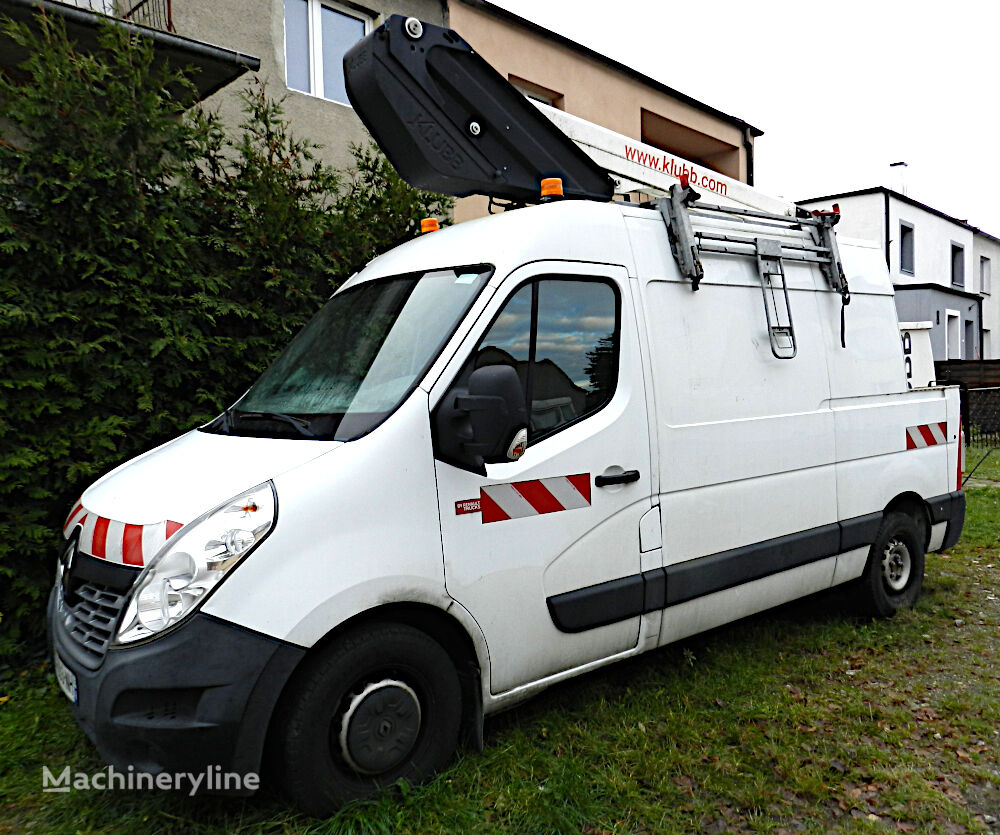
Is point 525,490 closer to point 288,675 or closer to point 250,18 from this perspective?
point 288,675

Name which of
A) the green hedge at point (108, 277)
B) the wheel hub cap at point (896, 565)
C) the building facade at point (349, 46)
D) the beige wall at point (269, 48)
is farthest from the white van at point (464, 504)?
the beige wall at point (269, 48)

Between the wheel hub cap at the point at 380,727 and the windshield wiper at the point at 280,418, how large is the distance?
1.01 m

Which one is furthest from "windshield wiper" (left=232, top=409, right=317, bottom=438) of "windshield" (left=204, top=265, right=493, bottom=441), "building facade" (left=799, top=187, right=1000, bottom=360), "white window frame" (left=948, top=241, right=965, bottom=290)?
"white window frame" (left=948, top=241, right=965, bottom=290)

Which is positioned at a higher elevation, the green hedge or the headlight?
the green hedge

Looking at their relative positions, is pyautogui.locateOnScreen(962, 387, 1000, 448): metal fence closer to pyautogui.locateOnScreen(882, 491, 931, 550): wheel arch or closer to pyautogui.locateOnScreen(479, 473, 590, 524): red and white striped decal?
pyautogui.locateOnScreen(882, 491, 931, 550): wheel arch

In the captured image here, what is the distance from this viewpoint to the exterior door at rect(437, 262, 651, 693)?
3285 mm

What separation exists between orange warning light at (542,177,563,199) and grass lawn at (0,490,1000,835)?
2.53 meters

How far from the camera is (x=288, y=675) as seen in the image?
2754 mm

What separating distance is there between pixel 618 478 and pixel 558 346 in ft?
2.19

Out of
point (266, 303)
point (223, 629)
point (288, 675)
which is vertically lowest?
point (288, 675)

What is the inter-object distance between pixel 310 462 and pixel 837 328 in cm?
352

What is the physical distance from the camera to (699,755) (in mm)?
3564

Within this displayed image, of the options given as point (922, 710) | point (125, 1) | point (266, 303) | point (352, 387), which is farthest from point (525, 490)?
point (125, 1)

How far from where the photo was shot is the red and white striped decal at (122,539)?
2.81 m
